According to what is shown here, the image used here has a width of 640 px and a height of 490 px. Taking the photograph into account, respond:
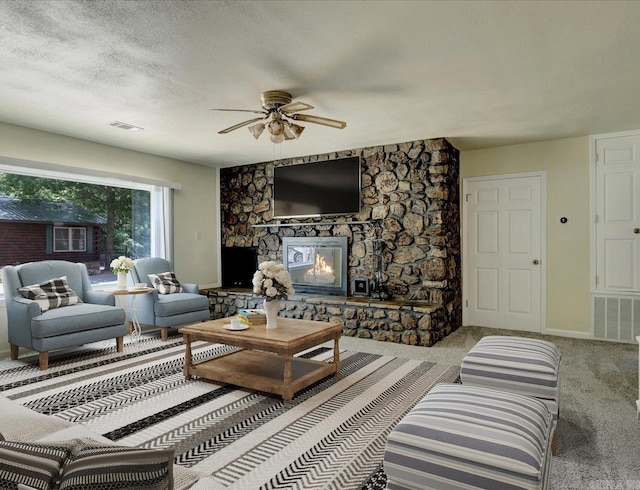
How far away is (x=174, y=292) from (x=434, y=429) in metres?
4.30

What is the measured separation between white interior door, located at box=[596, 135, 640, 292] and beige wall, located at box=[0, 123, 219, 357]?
5.31 metres

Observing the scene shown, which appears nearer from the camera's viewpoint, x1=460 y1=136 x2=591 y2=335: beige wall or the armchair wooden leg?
the armchair wooden leg

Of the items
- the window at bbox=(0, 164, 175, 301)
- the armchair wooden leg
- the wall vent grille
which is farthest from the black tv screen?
the armchair wooden leg

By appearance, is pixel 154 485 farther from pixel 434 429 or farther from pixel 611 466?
pixel 611 466

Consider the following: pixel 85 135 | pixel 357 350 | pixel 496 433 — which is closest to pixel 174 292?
pixel 85 135

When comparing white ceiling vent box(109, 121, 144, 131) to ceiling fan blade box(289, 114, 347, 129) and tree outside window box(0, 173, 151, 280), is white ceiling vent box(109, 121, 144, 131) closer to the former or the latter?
tree outside window box(0, 173, 151, 280)

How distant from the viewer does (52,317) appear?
3732mm

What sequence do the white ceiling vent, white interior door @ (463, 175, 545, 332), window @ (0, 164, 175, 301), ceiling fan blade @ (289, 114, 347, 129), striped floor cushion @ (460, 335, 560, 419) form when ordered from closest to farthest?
striped floor cushion @ (460, 335, 560, 419) → ceiling fan blade @ (289, 114, 347, 129) → the white ceiling vent → window @ (0, 164, 175, 301) → white interior door @ (463, 175, 545, 332)

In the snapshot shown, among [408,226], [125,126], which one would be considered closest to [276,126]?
[125,126]

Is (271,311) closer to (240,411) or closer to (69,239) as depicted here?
(240,411)

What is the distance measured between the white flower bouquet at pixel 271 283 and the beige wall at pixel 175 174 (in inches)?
116

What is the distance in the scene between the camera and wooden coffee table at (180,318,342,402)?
9.69 feet

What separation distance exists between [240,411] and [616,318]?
4332 millimetres

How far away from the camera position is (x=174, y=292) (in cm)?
Result: 522
